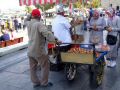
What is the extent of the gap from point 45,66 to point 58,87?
0.61 metres

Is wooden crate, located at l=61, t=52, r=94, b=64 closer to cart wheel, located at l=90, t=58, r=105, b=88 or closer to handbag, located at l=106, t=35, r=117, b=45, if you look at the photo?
cart wheel, located at l=90, t=58, r=105, b=88

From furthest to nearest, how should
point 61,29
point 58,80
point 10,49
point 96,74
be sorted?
point 10,49 → point 58,80 → point 61,29 → point 96,74

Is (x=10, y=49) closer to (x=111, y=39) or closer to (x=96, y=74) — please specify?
(x=111, y=39)

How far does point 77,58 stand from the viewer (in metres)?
5.54

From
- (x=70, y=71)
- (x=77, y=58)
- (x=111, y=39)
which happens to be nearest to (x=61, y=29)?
(x=77, y=58)

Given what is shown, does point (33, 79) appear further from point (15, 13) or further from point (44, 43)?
point (15, 13)

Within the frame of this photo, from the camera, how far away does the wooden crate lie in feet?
17.8

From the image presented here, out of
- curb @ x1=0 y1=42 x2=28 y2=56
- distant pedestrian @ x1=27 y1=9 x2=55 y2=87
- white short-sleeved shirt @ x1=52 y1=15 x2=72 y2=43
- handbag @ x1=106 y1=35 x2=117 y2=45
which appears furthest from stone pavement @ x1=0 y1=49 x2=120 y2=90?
curb @ x1=0 y1=42 x2=28 y2=56

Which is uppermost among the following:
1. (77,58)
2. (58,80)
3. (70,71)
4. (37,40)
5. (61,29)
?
(61,29)

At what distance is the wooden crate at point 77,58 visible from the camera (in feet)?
17.8

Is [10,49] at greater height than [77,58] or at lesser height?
lesser

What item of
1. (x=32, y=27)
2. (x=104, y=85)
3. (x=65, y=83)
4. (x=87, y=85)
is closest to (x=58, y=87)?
(x=65, y=83)

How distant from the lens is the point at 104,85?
604 centimetres

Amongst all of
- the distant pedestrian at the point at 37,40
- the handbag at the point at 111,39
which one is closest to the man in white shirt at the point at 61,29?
the distant pedestrian at the point at 37,40
